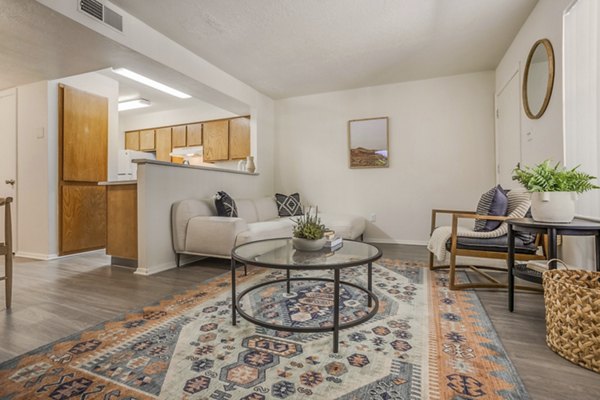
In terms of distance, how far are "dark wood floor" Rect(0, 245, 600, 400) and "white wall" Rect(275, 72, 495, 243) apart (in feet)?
7.31

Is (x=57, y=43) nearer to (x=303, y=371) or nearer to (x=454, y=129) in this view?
(x=303, y=371)

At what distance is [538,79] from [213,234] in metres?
3.29

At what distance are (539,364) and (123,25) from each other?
3711mm

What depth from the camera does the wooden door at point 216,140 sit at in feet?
18.0

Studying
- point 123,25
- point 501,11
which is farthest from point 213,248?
point 501,11

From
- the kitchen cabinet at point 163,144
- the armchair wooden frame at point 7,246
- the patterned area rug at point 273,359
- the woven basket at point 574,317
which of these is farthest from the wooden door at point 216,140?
the woven basket at point 574,317

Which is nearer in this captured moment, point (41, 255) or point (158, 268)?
point (158, 268)

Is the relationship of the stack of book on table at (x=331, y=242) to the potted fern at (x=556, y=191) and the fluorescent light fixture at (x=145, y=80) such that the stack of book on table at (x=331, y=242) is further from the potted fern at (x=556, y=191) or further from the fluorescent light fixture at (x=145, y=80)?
the fluorescent light fixture at (x=145, y=80)

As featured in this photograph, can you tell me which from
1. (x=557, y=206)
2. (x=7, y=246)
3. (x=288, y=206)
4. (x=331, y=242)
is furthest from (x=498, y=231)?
(x=7, y=246)

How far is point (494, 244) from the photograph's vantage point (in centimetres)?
229

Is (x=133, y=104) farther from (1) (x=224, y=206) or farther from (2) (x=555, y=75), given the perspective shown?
(2) (x=555, y=75)

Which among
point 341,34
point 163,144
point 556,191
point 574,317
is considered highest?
point 341,34

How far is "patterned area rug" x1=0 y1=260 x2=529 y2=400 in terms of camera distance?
1.15 metres

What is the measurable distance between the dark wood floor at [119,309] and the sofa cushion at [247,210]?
0.67 meters
